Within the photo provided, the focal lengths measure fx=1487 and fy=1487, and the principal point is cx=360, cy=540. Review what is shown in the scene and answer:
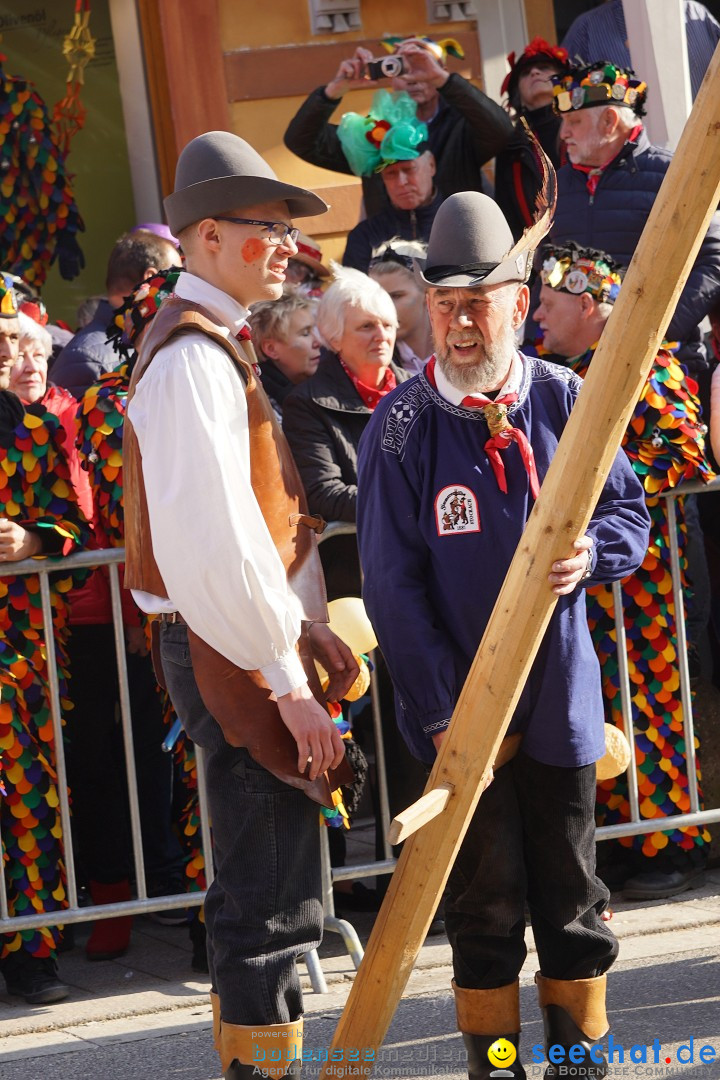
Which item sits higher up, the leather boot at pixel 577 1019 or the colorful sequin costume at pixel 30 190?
the colorful sequin costume at pixel 30 190

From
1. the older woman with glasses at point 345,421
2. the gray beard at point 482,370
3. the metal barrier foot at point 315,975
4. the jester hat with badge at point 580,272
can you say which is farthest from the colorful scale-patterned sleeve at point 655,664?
the gray beard at point 482,370

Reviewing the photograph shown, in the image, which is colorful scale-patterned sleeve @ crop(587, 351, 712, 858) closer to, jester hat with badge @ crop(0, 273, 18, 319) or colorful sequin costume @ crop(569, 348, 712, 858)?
colorful sequin costume @ crop(569, 348, 712, 858)

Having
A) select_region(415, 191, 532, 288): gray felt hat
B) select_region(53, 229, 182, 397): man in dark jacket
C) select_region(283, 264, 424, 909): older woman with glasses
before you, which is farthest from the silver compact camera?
select_region(415, 191, 532, 288): gray felt hat

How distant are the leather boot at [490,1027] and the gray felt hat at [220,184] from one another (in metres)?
1.77

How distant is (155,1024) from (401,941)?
1.43m

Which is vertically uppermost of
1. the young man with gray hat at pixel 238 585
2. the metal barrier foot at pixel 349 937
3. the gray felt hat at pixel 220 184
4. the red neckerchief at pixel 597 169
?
the red neckerchief at pixel 597 169

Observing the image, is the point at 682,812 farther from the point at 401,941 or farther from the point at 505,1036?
the point at 401,941

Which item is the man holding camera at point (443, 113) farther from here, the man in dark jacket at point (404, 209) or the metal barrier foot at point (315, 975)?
the metal barrier foot at point (315, 975)

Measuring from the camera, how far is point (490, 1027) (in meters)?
3.28

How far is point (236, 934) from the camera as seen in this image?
3008 mm

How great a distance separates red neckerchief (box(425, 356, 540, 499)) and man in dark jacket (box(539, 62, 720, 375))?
2.51m

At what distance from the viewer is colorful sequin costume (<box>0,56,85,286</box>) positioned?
24.0 ft

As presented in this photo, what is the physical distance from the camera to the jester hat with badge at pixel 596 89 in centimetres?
563

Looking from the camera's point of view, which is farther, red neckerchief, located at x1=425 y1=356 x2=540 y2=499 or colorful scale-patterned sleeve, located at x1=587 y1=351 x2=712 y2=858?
colorful scale-patterned sleeve, located at x1=587 y1=351 x2=712 y2=858
